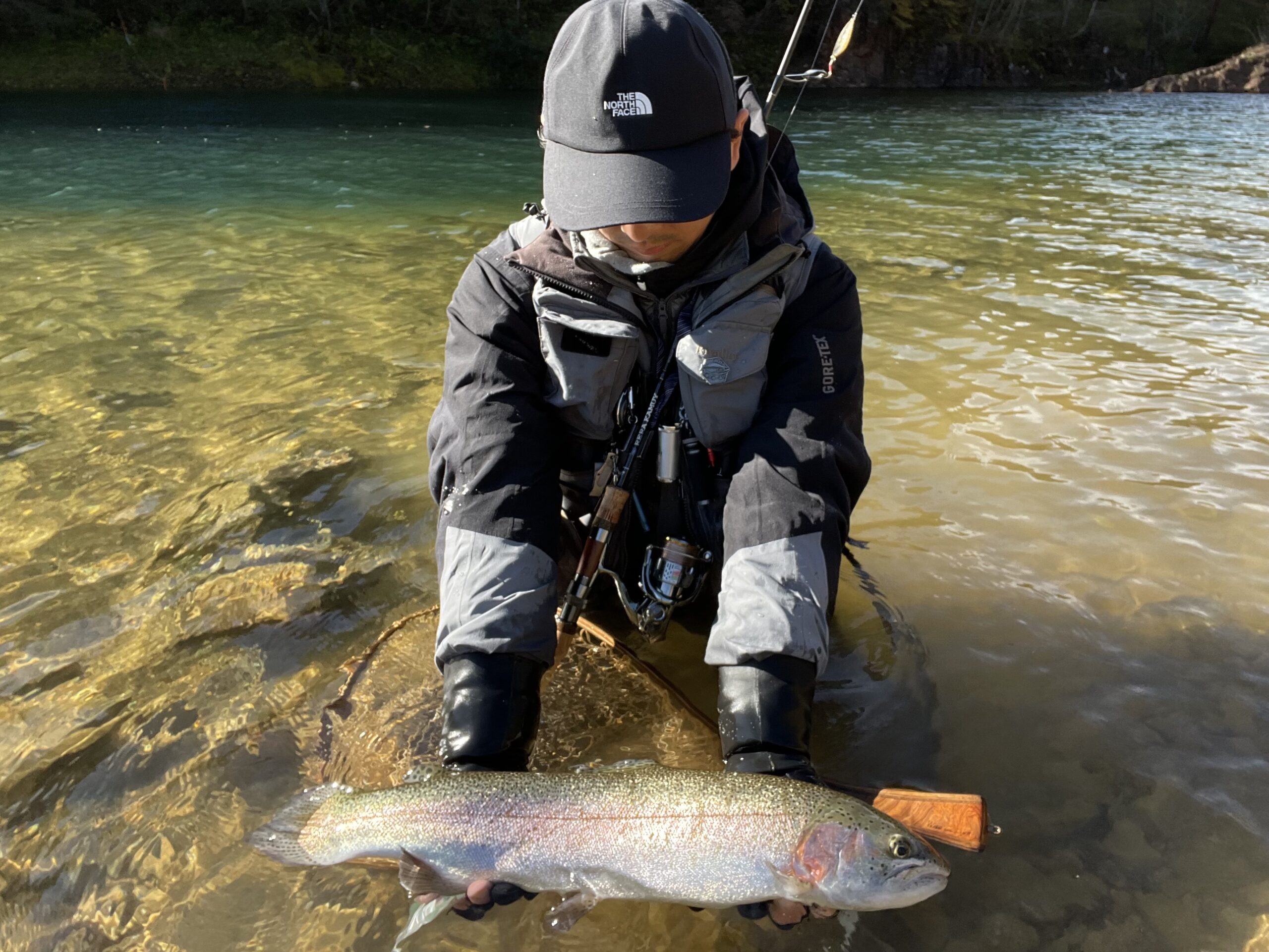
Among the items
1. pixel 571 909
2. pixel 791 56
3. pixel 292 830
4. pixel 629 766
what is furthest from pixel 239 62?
pixel 571 909

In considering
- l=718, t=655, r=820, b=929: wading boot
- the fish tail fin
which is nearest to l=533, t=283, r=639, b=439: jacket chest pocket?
l=718, t=655, r=820, b=929: wading boot

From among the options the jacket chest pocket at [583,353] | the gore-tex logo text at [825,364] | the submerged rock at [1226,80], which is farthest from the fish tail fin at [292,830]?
the submerged rock at [1226,80]

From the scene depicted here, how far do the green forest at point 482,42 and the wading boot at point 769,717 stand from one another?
33517mm

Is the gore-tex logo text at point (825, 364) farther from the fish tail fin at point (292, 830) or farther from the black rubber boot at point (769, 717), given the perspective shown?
the fish tail fin at point (292, 830)

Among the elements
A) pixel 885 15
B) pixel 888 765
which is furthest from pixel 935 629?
pixel 885 15

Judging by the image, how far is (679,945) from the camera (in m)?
2.58

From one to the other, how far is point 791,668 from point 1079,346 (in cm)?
589

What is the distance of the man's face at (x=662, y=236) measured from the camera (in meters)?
2.65

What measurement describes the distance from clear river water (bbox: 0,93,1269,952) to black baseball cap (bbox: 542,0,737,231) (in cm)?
171

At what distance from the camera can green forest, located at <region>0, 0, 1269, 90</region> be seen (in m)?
33.7

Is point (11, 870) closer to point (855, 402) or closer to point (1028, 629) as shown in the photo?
point (855, 402)

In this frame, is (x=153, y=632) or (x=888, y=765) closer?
(x=888, y=765)

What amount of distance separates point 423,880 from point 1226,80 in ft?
180

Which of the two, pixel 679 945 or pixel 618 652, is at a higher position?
pixel 618 652
